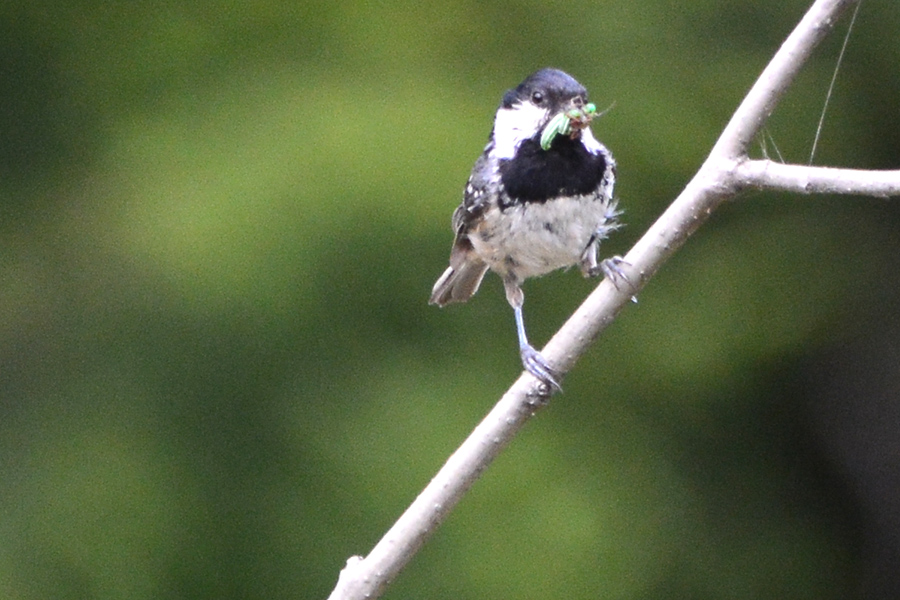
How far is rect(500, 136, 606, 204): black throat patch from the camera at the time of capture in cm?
191

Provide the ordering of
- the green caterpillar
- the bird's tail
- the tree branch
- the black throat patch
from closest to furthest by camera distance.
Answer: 1. the tree branch
2. the green caterpillar
3. the black throat patch
4. the bird's tail

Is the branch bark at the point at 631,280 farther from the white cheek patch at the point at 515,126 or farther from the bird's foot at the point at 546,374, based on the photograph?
the white cheek patch at the point at 515,126

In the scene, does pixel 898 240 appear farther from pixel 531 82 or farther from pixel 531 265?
pixel 531 82

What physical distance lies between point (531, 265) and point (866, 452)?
1.75 metres

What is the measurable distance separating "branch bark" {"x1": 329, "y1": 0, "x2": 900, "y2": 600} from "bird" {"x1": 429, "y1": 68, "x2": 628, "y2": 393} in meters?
0.17

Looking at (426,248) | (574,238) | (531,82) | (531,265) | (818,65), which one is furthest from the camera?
(818,65)

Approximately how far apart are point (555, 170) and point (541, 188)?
0.16 feet

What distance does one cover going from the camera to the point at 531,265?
85.0 inches

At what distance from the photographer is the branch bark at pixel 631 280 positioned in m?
1.40

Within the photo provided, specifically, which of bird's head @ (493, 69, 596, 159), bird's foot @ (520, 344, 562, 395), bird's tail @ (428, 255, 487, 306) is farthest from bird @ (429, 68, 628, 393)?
bird's tail @ (428, 255, 487, 306)

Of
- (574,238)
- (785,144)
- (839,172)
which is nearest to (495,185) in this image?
(574,238)

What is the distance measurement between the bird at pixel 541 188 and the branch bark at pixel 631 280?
0.56ft

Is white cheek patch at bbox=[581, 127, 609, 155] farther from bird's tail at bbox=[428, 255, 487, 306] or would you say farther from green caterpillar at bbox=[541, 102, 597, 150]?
bird's tail at bbox=[428, 255, 487, 306]

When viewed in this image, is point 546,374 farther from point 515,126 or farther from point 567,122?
point 515,126
